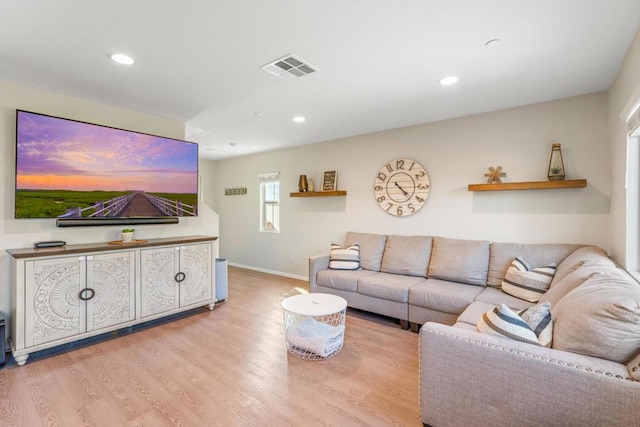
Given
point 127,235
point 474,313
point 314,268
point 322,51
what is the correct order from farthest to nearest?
point 314,268 → point 127,235 → point 474,313 → point 322,51

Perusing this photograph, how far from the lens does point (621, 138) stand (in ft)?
7.81

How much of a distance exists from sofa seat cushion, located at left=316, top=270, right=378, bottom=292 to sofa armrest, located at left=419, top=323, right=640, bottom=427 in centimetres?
191

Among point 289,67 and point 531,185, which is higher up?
point 289,67

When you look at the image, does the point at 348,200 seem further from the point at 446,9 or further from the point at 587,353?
the point at 587,353

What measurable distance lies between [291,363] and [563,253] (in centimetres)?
278

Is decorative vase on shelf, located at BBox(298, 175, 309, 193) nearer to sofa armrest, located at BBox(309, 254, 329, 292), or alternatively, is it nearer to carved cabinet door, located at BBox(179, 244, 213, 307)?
sofa armrest, located at BBox(309, 254, 329, 292)

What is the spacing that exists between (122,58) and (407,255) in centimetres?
345

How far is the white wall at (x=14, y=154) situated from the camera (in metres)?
2.64

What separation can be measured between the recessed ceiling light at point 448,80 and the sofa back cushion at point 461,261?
1.76m

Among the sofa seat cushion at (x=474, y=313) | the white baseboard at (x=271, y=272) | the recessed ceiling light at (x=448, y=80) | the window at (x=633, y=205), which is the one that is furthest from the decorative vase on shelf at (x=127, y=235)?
the window at (x=633, y=205)

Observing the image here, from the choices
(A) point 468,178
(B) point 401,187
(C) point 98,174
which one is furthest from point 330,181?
(C) point 98,174

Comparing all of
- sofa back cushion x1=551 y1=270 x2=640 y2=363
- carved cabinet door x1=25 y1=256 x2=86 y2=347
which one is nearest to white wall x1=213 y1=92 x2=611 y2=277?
sofa back cushion x1=551 y1=270 x2=640 y2=363

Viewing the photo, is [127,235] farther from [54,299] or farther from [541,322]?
[541,322]

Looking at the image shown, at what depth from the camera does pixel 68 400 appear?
1.99 metres
